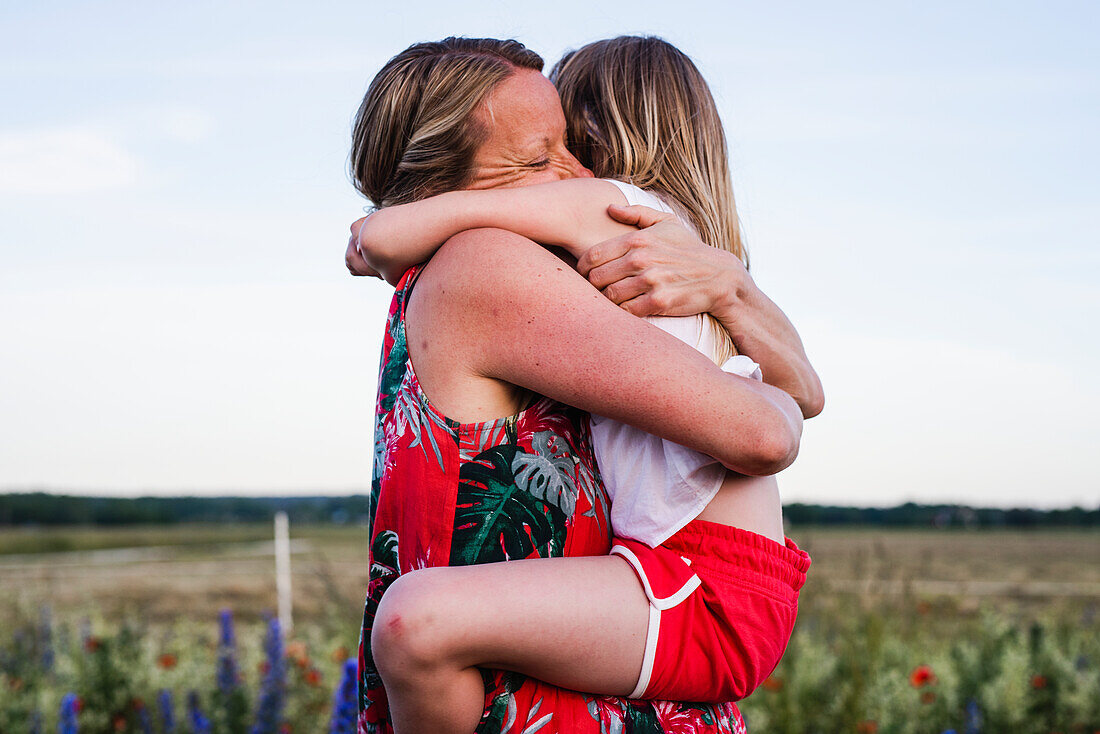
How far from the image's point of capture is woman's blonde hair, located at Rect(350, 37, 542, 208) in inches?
60.7

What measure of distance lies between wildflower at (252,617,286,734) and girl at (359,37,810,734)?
10.6 feet

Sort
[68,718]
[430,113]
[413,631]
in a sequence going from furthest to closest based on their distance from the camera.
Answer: [68,718] → [430,113] → [413,631]

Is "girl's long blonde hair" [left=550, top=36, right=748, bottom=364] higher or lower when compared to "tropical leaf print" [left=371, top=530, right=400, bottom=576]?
higher

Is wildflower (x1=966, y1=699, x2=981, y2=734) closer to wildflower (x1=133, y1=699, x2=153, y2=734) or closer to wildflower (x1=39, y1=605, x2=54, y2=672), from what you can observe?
wildflower (x1=133, y1=699, x2=153, y2=734)

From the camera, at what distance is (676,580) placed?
4.29ft

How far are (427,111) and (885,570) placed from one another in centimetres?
432

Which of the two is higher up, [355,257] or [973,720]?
[355,257]

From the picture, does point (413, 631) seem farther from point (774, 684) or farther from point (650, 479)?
point (774, 684)

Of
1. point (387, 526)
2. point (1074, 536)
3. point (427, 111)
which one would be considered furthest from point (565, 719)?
point (1074, 536)

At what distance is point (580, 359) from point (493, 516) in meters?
0.26

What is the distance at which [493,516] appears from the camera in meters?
1.33

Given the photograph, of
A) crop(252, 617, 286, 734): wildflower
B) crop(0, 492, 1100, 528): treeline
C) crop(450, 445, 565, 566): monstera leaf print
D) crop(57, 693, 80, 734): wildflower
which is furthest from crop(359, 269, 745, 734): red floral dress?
crop(0, 492, 1100, 528): treeline

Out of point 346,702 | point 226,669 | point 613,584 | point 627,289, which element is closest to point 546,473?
point 613,584

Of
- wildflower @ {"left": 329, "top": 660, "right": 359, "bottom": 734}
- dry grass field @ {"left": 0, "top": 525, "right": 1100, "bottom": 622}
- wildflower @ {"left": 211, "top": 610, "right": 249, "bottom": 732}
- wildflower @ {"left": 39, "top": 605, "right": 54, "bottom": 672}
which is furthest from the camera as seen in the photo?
wildflower @ {"left": 39, "top": 605, "right": 54, "bottom": 672}
